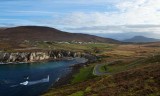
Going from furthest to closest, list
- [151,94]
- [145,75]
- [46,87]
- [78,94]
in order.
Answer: [46,87], [145,75], [78,94], [151,94]

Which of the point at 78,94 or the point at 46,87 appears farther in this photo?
the point at 46,87

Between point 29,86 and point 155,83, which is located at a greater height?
point 155,83

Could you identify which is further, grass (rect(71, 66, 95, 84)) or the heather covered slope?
grass (rect(71, 66, 95, 84))

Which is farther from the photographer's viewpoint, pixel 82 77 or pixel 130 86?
pixel 82 77

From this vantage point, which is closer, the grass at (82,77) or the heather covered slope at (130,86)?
the heather covered slope at (130,86)

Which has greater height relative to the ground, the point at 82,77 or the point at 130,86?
the point at 130,86

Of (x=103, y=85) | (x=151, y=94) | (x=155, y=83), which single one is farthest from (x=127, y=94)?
(x=103, y=85)

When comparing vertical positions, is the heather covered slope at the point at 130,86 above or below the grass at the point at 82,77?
above

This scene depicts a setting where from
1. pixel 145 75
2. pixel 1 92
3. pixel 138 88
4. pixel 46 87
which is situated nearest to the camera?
pixel 138 88

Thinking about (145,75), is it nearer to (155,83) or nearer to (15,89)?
(155,83)

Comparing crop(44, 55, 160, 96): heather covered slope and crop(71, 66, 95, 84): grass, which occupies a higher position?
crop(44, 55, 160, 96): heather covered slope
